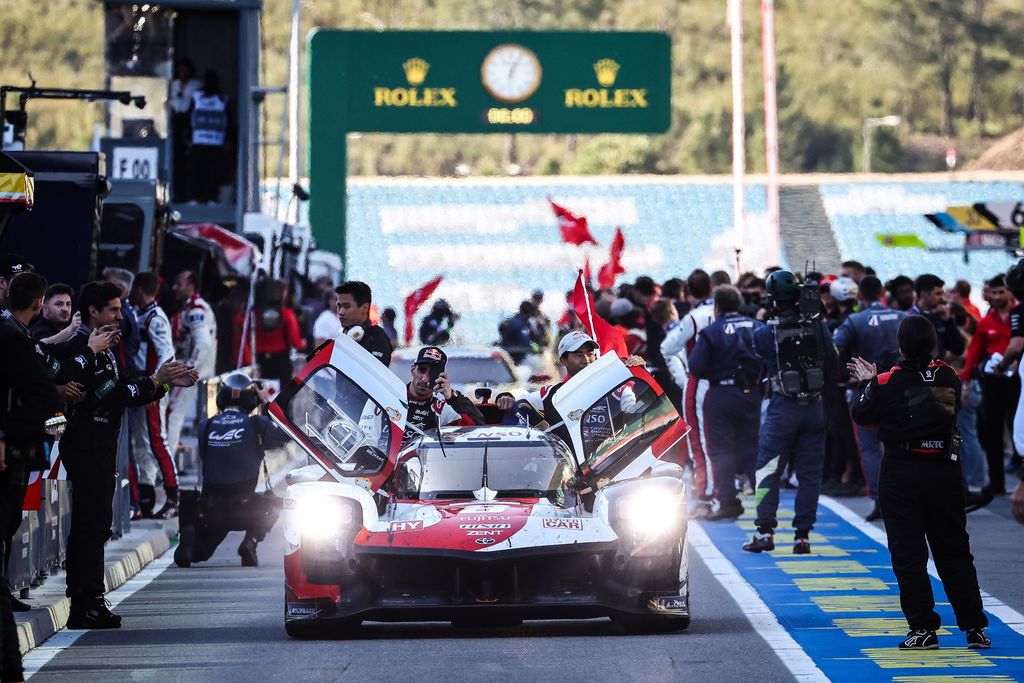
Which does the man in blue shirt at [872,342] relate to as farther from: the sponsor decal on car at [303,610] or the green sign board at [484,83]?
the green sign board at [484,83]

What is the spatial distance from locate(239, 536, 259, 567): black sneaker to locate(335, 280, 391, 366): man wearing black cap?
7.39 ft

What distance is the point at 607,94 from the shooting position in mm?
40219

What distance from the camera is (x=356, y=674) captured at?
9828 millimetres

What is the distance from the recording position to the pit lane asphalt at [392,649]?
9.84 metres

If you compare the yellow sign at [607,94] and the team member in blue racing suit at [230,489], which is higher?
the yellow sign at [607,94]

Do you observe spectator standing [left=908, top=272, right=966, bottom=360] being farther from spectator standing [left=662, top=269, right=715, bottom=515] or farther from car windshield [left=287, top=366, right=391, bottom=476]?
car windshield [left=287, top=366, right=391, bottom=476]

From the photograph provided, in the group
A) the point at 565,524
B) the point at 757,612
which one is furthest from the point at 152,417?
the point at 565,524

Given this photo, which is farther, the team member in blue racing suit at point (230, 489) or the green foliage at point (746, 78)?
the green foliage at point (746, 78)

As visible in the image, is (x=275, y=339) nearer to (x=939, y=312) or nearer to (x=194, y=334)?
(x=194, y=334)

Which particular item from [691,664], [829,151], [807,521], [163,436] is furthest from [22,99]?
[829,151]

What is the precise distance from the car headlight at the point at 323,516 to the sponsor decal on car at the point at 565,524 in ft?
3.27

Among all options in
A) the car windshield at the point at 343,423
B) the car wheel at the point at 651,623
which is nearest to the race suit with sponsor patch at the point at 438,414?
A: the car windshield at the point at 343,423

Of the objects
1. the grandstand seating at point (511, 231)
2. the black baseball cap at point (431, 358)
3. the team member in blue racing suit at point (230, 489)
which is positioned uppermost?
the grandstand seating at point (511, 231)

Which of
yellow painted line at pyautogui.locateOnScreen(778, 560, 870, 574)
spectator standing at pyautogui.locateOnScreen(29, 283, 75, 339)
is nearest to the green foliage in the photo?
yellow painted line at pyautogui.locateOnScreen(778, 560, 870, 574)
